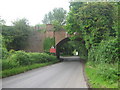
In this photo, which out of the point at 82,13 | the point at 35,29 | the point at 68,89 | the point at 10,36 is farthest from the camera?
the point at 35,29

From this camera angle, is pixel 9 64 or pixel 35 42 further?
pixel 35 42

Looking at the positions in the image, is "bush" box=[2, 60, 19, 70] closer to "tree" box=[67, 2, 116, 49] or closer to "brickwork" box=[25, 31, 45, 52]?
"tree" box=[67, 2, 116, 49]

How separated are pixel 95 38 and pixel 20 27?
16.8 m

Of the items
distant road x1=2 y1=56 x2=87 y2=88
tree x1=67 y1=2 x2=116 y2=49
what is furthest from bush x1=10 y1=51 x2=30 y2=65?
tree x1=67 y1=2 x2=116 y2=49

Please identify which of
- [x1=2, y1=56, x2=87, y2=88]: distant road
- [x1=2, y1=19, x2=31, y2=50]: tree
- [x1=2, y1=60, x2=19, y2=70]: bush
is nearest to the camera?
[x1=2, y1=56, x2=87, y2=88]: distant road

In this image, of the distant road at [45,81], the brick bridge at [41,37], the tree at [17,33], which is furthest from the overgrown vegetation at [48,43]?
the distant road at [45,81]

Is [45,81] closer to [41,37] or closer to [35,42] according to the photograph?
[35,42]

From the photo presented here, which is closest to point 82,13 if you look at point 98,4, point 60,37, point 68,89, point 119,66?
point 98,4

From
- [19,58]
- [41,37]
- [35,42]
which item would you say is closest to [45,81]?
[19,58]

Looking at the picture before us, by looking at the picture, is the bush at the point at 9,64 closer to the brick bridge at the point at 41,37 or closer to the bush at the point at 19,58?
the bush at the point at 19,58

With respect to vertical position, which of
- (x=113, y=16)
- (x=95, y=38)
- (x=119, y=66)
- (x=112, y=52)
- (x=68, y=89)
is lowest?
(x=68, y=89)

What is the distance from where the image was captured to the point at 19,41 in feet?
92.6

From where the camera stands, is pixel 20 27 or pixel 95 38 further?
pixel 20 27

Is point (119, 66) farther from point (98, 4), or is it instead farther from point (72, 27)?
point (72, 27)
